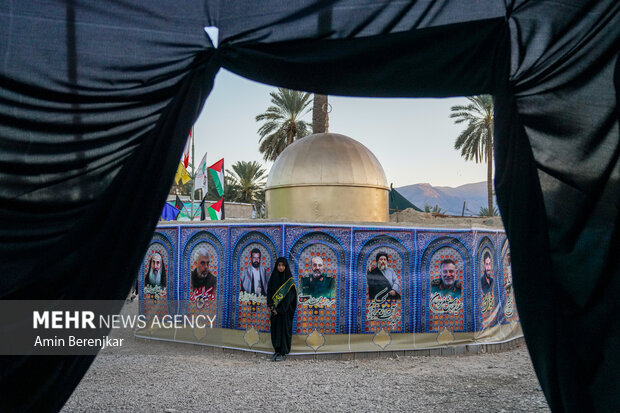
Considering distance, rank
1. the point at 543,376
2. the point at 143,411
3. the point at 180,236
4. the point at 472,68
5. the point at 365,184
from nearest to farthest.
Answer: the point at 543,376, the point at 472,68, the point at 143,411, the point at 180,236, the point at 365,184

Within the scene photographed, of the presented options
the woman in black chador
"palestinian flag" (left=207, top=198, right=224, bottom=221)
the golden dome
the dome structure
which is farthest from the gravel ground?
"palestinian flag" (left=207, top=198, right=224, bottom=221)

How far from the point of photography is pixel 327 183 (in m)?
10.4

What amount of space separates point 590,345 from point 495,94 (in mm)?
1444

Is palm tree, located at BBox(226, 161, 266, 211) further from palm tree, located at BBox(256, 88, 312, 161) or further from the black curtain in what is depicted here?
the black curtain

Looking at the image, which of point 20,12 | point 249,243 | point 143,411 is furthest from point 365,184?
point 20,12

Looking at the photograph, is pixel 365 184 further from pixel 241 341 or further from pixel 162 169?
pixel 162 169

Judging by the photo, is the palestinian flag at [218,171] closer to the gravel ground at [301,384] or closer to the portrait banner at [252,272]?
the portrait banner at [252,272]

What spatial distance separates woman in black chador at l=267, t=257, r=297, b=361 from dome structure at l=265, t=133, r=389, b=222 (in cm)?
262

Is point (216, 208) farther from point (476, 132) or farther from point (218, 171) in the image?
point (476, 132)

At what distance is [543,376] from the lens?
254 centimetres

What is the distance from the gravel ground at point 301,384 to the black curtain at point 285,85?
10.7 ft

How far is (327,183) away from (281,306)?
133 inches

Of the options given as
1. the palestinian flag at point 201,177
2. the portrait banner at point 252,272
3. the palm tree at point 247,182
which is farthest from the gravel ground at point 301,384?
the palm tree at point 247,182

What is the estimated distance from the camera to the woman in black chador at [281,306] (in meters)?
7.88
